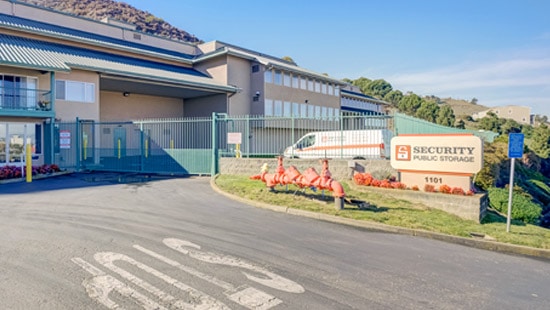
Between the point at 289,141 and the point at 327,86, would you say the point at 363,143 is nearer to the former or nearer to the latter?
the point at 289,141

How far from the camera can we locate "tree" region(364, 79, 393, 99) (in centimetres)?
10269

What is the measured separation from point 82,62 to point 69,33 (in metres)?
5.60

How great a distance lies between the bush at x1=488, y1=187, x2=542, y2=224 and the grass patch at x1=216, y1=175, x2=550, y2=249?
14.3ft

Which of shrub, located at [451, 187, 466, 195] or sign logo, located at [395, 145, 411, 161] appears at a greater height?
sign logo, located at [395, 145, 411, 161]

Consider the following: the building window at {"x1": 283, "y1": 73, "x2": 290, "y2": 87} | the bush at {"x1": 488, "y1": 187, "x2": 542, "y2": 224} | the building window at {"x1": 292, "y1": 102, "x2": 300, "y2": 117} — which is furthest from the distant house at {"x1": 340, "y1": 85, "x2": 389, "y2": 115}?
the bush at {"x1": 488, "y1": 187, "x2": 542, "y2": 224}

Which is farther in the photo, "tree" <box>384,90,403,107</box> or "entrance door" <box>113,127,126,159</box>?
"tree" <box>384,90,403,107</box>

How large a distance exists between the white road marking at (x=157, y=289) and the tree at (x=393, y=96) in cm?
10162

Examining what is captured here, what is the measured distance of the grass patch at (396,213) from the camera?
7.64 m

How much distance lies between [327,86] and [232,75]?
13.6 metres

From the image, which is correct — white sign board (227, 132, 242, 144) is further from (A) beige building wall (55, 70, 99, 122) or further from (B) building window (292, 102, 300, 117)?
(B) building window (292, 102, 300, 117)

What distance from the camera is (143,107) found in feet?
93.8

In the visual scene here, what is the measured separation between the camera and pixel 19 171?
15367 millimetres

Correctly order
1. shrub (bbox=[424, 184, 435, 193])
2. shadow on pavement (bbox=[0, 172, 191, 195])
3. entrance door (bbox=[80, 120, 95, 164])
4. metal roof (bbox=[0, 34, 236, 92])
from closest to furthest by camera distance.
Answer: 1. shrub (bbox=[424, 184, 435, 193])
2. shadow on pavement (bbox=[0, 172, 191, 195])
3. metal roof (bbox=[0, 34, 236, 92])
4. entrance door (bbox=[80, 120, 95, 164])

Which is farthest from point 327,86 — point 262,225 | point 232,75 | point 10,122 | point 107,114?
point 262,225
